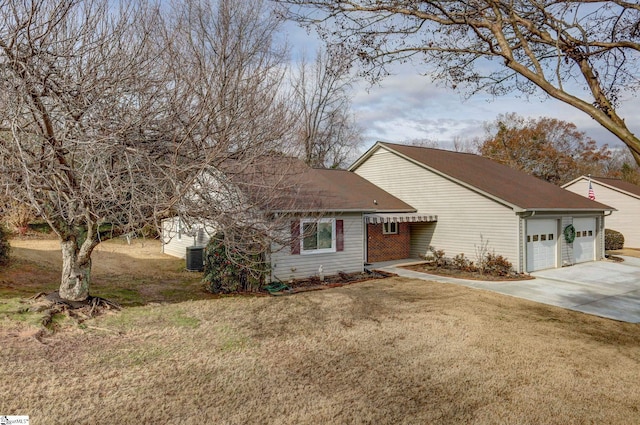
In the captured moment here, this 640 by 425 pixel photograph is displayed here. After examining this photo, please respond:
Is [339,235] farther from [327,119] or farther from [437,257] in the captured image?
[327,119]

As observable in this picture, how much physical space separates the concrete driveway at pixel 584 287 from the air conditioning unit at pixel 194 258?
303 inches

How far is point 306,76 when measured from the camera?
31094 millimetres

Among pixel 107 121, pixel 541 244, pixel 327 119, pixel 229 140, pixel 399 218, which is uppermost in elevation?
pixel 327 119

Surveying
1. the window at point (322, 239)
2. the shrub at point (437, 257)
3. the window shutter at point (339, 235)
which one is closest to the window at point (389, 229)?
the shrub at point (437, 257)

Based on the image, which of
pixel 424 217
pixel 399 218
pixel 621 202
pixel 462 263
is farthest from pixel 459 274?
pixel 621 202

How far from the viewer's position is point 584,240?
20094mm

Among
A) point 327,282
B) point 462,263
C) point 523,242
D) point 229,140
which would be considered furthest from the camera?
point 462,263

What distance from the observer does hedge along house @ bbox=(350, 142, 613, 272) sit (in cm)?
1656

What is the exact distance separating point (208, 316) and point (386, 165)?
14.7 metres

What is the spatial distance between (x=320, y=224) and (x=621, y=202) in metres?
25.1

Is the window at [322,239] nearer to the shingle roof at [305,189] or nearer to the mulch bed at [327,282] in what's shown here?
the shingle roof at [305,189]

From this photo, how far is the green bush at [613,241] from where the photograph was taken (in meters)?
25.8

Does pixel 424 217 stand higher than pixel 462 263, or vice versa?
pixel 424 217

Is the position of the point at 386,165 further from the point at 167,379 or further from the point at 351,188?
the point at 167,379
